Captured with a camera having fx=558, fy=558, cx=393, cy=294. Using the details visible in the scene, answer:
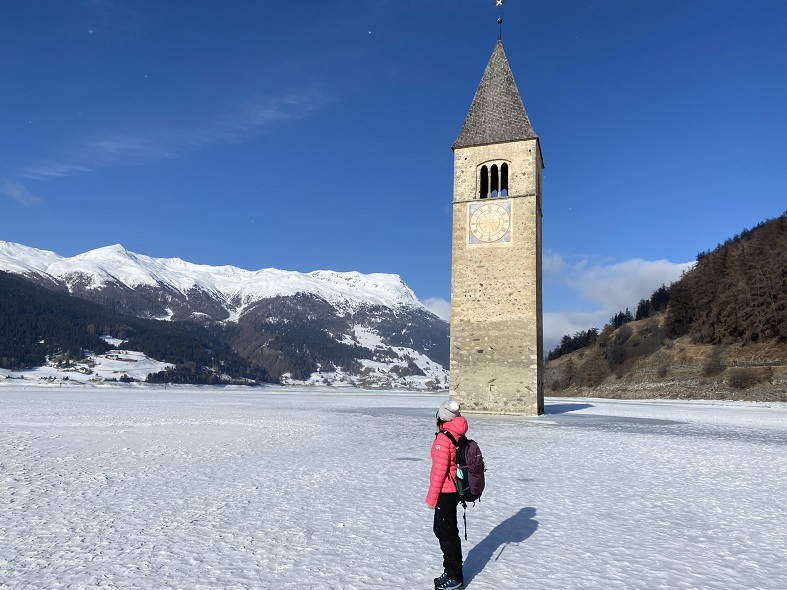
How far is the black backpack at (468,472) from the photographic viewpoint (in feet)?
18.8

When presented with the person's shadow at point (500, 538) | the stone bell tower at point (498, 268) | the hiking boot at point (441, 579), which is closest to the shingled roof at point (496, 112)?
the stone bell tower at point (498, 268)

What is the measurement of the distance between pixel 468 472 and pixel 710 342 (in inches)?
2586

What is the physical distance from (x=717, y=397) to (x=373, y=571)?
5391 cm

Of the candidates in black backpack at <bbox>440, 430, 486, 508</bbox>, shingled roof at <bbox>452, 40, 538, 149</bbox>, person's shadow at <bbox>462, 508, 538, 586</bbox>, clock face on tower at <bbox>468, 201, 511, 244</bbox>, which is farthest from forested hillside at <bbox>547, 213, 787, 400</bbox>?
black backpack at <bbox>440, 430, 486, 508</bbox>

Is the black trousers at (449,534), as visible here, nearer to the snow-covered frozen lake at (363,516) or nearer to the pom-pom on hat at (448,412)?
the snow-covered frozen lake at (363,516)

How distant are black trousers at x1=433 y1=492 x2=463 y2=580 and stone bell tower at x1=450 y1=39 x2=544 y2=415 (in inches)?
916

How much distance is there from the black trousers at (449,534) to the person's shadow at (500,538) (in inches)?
18.3

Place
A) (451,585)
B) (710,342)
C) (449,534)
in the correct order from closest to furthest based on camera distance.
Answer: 1. (451,585)
2. (449,534)
3. (710,342)

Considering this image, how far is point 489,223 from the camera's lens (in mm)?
30391

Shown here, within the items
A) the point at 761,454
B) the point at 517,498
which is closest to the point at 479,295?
the point at 761,454

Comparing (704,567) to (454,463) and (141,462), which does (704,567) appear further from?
(141,462)

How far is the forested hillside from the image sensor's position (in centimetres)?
5216

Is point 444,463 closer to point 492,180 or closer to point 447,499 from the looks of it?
point 447,499

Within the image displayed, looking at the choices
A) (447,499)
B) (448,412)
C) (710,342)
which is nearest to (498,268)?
(448,412)
